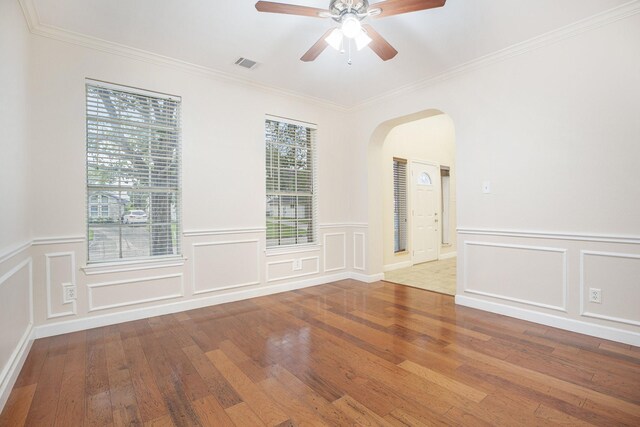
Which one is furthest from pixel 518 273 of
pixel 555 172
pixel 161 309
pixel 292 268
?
pixel 161 309

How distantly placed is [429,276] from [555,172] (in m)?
2.67

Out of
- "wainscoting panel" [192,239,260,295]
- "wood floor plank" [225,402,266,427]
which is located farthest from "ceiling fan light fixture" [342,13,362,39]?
"wainscoting panel" [192,239,260,295]

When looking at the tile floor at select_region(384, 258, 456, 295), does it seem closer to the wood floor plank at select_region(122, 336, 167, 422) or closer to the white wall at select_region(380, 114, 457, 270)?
the white wall at select_region(380, 114, 457, 270)

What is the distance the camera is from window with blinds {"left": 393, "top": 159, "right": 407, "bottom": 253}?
19.4 ft

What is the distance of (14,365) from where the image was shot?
2102mm

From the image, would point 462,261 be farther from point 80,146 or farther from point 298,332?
point 80,146

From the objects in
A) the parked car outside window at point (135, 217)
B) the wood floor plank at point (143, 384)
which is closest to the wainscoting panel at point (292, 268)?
the parked car outside window at point (135, 217)

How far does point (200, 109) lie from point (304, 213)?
1.99 metres

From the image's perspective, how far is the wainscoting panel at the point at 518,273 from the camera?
2.99 meters

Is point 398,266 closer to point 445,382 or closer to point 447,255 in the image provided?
point 447,255

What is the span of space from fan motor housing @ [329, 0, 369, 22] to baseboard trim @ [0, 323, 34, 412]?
3171 millimetres

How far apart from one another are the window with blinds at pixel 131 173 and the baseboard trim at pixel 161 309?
57 centimetres

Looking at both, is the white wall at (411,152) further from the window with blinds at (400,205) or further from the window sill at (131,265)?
the window sill at (131,265)

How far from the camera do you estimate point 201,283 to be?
3.65m
